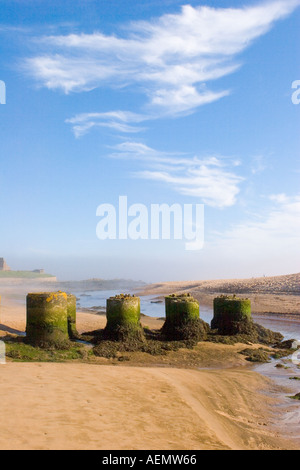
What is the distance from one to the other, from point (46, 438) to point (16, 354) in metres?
8.57

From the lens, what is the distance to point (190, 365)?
15789mm

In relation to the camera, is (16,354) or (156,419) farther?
(16,354)

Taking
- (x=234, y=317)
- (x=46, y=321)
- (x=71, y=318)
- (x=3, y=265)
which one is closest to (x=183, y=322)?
(x=234, y=317)

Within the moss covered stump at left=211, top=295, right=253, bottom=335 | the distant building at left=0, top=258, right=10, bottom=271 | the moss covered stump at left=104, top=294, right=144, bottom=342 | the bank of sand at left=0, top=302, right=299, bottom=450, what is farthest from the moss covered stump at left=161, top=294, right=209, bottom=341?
the distant building at left=0, top=258, right=10, bottom=271

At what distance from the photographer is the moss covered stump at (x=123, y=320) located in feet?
58.3

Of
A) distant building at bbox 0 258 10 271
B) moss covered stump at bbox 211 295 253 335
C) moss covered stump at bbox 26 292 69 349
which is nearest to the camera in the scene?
moss covered stump at bbox 26 292 69 349

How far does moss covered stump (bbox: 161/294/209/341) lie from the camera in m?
19.5

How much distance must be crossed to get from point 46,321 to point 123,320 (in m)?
3.53

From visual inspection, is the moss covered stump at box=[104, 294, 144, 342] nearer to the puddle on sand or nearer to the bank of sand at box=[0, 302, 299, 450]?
the bank of sand at box=[0, 302, 299, 450]

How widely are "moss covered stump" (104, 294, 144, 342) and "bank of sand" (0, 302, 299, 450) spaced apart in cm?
438

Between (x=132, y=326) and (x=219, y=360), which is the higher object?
(x=132, y=326)
